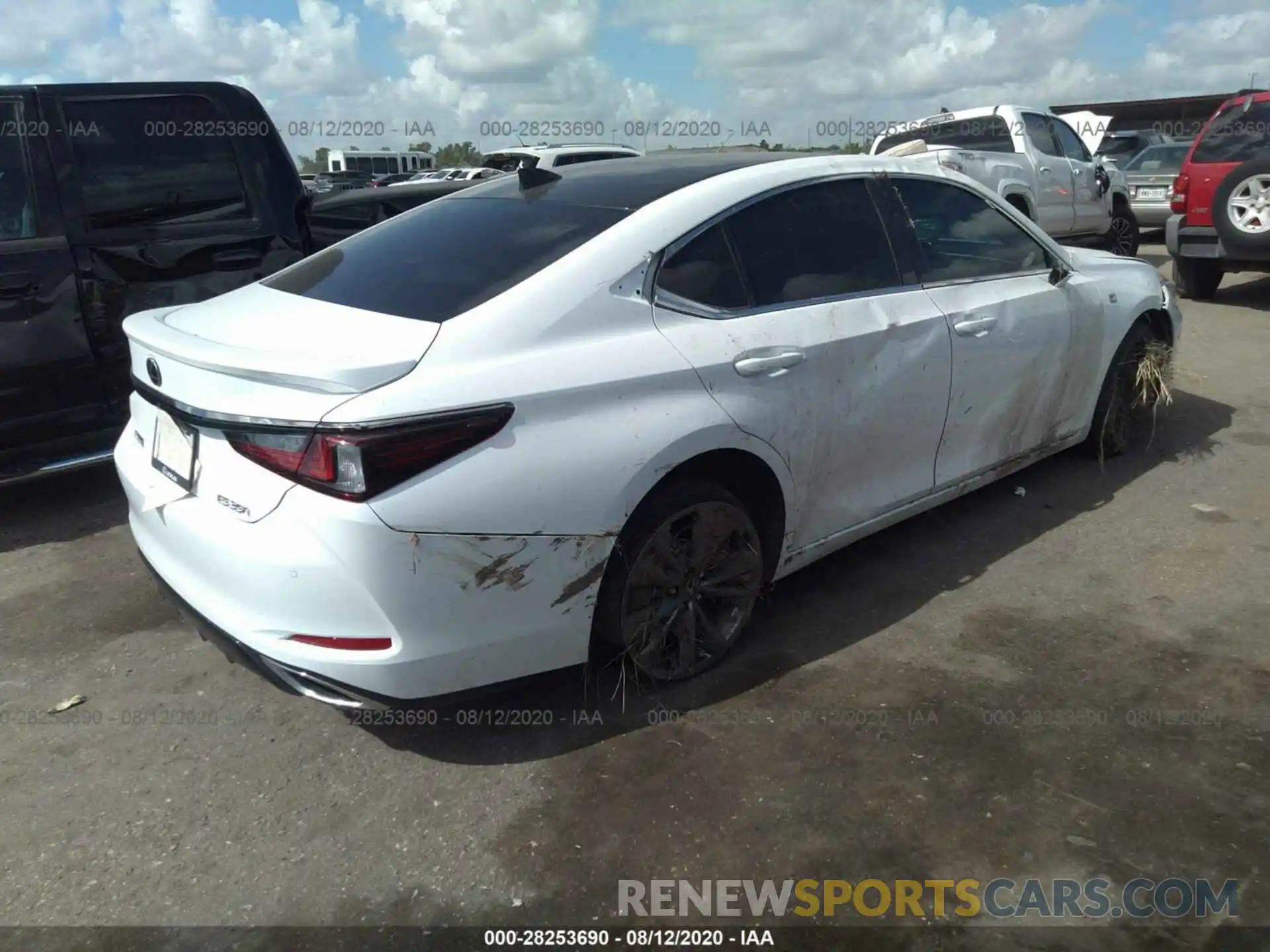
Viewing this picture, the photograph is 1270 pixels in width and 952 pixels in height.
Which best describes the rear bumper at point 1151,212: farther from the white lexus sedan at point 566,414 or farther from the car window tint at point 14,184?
the car window tint at point 14,184

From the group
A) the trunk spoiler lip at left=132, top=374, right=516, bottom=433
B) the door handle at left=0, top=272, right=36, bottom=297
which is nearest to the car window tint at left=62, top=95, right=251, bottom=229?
the door handle at left=0, top=272, right=36, bottom=297

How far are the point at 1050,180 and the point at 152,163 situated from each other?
9736 millimetres

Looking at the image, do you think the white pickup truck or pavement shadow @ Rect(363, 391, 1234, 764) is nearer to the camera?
pavement shadow @ Rect(363, 391, 1234, 764)

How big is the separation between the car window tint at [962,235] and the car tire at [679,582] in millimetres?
1445

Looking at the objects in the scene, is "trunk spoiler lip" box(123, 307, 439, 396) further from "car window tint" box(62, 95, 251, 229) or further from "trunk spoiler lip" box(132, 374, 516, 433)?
"car window tint" box(62, 95, 251, 229)

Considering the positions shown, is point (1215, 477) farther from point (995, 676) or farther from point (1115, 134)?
point (1115, 134)

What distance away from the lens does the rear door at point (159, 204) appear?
15.6ft

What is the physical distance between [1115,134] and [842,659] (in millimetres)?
21986

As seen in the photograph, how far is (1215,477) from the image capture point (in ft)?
16.8

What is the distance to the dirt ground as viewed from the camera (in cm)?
253

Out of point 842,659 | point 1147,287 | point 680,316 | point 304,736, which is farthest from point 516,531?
point 1147,287

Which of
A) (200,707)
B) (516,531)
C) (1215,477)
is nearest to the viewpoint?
(516,531)

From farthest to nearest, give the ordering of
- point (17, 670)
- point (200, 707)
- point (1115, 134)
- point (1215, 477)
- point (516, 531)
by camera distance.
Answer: point (1115, 134) → point (1215, 477) → point (17, 670) → point (200, 707) → point (516, 531)

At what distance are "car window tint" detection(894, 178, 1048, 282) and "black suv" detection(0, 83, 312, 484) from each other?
3.36 meters
